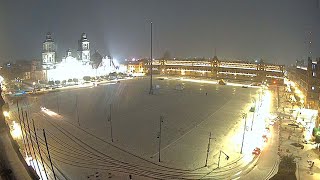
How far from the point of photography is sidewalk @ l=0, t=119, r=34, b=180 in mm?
6305

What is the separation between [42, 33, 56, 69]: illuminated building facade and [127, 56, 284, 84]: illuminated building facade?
29456mm

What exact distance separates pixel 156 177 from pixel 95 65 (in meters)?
62.7

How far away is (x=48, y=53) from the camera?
6625 cm

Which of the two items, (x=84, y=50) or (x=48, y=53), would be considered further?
(x=84, y=50)

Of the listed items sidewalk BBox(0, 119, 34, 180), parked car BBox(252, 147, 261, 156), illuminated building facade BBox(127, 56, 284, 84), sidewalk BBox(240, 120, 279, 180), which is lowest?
sidewalk BBox(240, 120, 279, 180)

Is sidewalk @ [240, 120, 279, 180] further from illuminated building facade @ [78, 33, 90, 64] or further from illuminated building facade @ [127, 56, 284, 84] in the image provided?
illuminated building facade @ [78, 33, 90, 64]

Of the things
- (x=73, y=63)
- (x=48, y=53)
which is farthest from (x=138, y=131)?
(x=48, y=53)

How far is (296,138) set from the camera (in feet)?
87.3

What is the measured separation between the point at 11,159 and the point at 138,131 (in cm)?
2160

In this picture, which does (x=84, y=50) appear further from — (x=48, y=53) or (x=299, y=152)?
(x=299, y=152)

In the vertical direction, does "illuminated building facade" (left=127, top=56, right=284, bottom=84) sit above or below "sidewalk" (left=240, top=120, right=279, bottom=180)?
above

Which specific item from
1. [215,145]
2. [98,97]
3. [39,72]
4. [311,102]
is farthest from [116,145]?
[39,72]

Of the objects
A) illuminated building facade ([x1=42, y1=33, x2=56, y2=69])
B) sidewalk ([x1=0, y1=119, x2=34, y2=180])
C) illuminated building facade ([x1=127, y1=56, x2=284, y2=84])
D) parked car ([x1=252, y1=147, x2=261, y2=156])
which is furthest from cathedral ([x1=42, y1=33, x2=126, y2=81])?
sidewalk ([x1=0, y1=119, x2=34, y2=180])

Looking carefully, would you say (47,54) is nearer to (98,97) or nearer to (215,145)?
(98,97)
